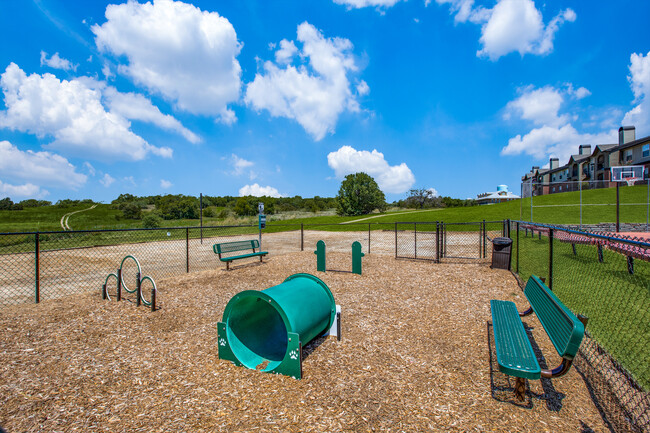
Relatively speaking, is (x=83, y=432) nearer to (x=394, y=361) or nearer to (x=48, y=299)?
(x=394, y=361)

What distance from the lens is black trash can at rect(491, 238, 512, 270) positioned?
950 cm

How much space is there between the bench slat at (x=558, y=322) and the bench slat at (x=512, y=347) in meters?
0.26

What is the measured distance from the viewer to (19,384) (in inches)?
132

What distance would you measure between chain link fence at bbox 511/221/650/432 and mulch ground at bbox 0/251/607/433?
249 millimetres

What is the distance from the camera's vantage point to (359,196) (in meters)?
72.1

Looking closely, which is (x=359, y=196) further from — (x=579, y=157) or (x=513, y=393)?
(x=513, y=393)

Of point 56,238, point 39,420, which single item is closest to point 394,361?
point 39,420

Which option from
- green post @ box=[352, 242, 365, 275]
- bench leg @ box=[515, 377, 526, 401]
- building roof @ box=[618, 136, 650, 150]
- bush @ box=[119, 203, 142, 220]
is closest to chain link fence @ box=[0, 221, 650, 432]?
bench leg @ box=[515, 377, 526, 401]

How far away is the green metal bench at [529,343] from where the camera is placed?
8.46ft

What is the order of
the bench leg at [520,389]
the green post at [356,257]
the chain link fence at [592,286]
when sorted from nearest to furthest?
1. the bench leg at [520,389]
2. the chain link fence at [592,286]
3. the green post at [356,257]

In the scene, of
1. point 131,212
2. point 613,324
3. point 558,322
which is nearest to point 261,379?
point 558,322

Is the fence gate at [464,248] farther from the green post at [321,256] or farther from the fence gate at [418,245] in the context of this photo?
the green post at [321,256]

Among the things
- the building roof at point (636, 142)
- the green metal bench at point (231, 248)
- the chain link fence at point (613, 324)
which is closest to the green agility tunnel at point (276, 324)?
the chain link fence at point (613, 324)

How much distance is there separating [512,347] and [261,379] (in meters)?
2.82
